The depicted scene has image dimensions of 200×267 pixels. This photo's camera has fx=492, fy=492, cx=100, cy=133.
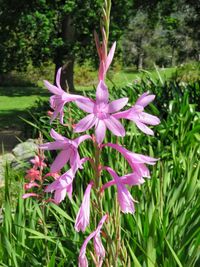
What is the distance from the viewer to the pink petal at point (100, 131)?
132cm

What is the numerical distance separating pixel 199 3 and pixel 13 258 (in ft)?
38.8

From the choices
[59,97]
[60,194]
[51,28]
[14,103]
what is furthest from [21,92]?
[60,194]

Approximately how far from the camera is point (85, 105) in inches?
53.7

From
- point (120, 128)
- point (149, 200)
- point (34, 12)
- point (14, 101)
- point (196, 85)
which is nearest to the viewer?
point (120, 128)

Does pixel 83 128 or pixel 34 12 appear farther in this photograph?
pixel 34 12

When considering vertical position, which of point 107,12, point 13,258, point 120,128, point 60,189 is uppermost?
point 107,12

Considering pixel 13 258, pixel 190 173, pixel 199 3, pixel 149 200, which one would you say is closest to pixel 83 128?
pixel 13 258

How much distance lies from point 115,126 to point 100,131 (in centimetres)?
5

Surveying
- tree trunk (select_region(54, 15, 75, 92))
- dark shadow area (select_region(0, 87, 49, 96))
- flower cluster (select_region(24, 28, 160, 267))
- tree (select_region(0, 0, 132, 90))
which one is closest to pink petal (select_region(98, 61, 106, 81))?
flower cluster (select_region(24, 28, 160, 267))

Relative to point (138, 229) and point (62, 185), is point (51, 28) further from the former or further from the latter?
point (62, 185)

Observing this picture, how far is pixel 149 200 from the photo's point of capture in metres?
2.64

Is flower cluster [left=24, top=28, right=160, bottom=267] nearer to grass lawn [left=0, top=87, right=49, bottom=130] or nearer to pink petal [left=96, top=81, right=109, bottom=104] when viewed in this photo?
pink petal [left=96, top=81, right=109, bottom=104]

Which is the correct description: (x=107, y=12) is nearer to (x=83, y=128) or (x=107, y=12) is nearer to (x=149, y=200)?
(x=83, y=128)

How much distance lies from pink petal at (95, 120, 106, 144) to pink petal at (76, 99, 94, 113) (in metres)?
0.05
